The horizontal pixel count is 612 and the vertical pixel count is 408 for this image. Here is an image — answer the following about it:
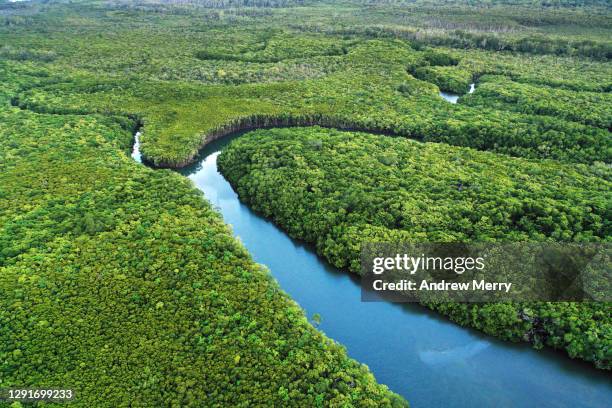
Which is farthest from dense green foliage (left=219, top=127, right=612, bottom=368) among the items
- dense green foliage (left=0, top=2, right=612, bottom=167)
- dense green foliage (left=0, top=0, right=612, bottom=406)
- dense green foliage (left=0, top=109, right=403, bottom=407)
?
dense green foliage (left=0, top=2, right=612, bottom=167)

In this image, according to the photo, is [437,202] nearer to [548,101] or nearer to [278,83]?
[548,101]

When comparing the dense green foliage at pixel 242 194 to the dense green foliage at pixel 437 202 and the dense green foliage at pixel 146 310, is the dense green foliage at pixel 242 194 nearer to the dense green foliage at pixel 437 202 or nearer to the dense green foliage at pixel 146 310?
the dense green foliage at pixel 146 310

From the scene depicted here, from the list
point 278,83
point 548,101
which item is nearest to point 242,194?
point 278,83

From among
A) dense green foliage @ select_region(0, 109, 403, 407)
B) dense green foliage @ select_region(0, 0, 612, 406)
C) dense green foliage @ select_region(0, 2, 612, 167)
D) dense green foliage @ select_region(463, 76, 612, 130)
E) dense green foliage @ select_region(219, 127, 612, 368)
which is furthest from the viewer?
dense green foliage @ select_region(463, 76, 612, 130)

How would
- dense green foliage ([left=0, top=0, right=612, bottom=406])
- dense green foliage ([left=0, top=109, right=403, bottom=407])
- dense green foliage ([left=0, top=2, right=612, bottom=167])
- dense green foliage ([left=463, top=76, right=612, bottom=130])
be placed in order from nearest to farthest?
dense green foliage ([left=0, top=109, right=403, bottom=407])
dense green foliage ([left=0, top=0, right=612, bottom=406])
dense green foliage ([left=0, top=2, right=612, bottom=167])
dense green foliage ([left=463, top=76, right=612, bottom=130])

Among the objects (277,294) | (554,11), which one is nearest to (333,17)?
(554,11)

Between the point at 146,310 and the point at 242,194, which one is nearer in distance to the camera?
the point at 146,310

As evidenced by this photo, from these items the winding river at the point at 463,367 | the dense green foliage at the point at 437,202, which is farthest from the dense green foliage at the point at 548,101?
the winding river at the point at 463,367

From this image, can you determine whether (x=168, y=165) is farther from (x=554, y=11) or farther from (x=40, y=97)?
(x=554, y=11)

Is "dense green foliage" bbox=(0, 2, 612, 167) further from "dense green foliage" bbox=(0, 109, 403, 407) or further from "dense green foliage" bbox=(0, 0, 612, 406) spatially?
"dense green foliage" bbox=(0, 109, 403, 407)

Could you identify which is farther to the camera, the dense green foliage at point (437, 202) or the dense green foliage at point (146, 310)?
the dense green foliage at point (437, 202)
